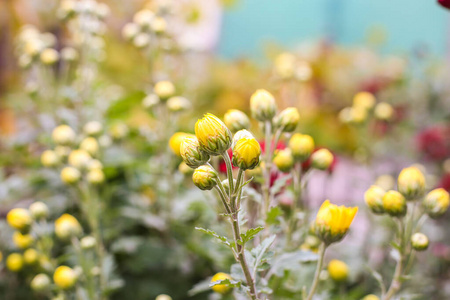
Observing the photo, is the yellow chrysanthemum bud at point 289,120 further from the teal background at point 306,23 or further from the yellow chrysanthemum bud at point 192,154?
the teal background at point 306,23

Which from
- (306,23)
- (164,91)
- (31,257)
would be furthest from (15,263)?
(306,23)

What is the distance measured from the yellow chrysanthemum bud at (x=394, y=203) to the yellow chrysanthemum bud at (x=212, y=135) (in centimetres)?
23

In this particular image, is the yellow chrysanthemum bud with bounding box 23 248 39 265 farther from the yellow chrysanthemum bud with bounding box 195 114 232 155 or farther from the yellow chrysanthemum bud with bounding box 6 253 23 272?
the yellow chrysanthemum bud with bounding box 195 114 232 155

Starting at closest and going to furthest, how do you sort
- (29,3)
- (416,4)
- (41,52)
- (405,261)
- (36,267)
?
(405,261) → (36,267) → (41,52) → (29,3) → (416,4)

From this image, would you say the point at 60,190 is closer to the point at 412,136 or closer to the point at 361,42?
the point at 412,136

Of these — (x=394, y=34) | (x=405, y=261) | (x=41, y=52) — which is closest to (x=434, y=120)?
(x=405, y=261)

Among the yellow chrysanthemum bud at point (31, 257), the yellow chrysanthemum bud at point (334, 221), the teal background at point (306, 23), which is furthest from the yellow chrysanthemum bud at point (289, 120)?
the teal background at point (306, 23)

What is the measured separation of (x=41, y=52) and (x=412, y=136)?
1.57 metres

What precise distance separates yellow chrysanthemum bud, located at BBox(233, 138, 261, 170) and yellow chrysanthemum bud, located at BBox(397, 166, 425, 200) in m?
0.23

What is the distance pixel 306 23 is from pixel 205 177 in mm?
4694

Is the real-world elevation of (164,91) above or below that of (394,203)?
above

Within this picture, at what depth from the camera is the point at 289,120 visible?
51 centimetres

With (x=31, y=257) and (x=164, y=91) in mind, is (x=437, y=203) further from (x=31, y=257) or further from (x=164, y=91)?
(x=31, y=257)

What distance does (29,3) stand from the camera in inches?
89.3
